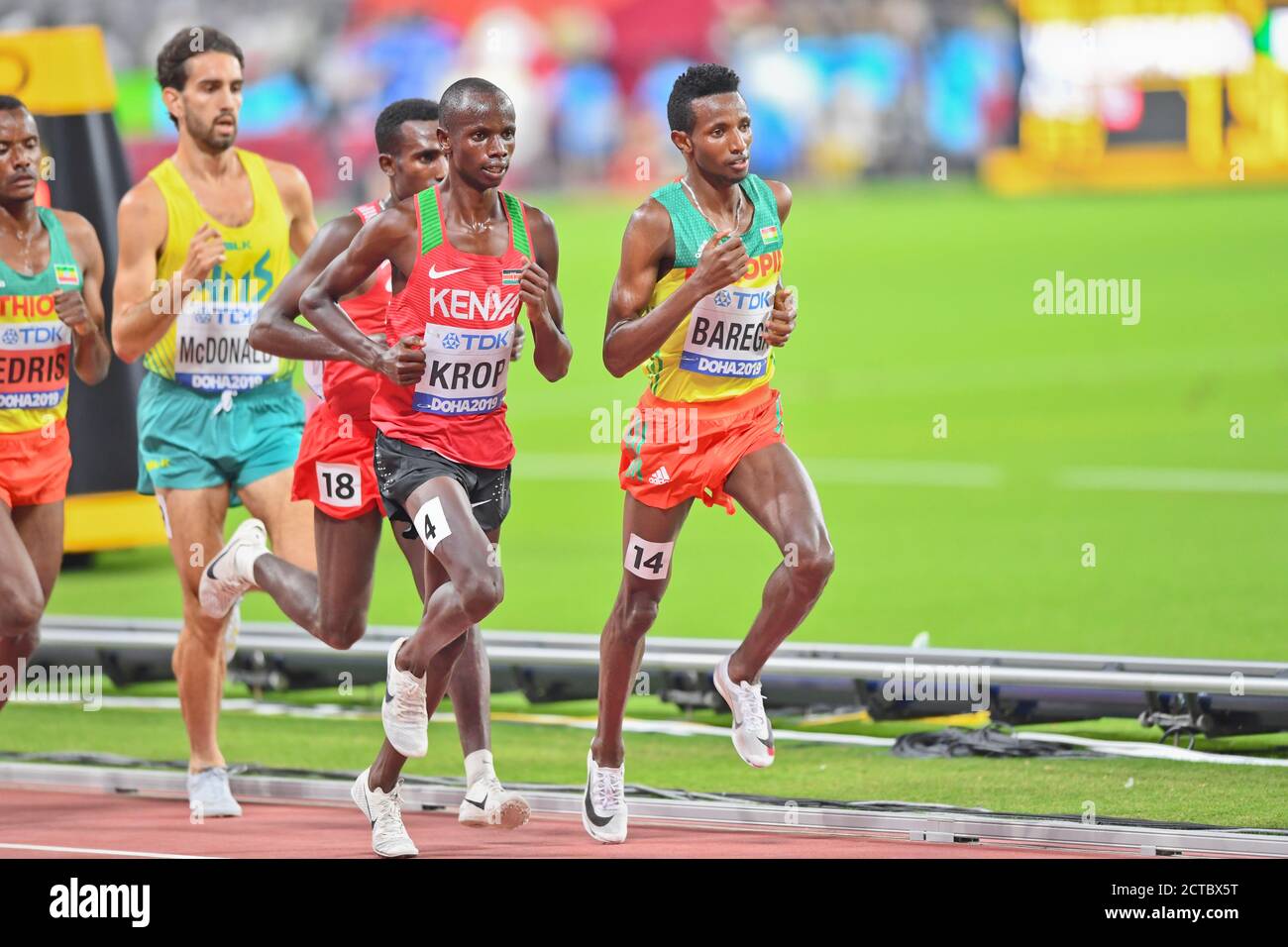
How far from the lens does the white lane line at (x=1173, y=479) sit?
16.9m

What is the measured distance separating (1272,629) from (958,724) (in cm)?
290

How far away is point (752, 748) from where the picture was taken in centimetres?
782

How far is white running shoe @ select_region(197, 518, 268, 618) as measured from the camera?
847 cm

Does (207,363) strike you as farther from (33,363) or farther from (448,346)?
(448,346)

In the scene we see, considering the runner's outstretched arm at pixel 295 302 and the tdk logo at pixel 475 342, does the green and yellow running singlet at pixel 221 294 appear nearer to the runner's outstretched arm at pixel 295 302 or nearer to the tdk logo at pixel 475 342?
the runner's outstretched arm at pixel 295 302

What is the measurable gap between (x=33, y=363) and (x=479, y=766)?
2.41 meters

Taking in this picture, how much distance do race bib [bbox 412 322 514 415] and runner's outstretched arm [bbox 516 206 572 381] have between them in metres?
0.12

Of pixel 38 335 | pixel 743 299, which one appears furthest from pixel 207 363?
pixel 743 299

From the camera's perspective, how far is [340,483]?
26.2 feet

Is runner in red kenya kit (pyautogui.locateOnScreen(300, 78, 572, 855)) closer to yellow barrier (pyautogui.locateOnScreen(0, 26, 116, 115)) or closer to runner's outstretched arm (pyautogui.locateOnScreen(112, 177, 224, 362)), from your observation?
runner's outstretched arm (pyautogui.locateOnScreen(112, 177, 224, 362))

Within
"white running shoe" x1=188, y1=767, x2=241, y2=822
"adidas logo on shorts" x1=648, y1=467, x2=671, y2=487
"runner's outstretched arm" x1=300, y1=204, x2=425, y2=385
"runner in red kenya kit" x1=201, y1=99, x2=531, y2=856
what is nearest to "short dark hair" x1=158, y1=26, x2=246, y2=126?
"runner in red kenya kit" x1=201, y1=99, x2=531, y2=856

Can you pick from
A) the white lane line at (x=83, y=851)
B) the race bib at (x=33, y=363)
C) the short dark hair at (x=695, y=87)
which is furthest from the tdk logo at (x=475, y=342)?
the white lane line at (x=83, y=851)

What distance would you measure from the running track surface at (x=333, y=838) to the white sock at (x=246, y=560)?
95cm
